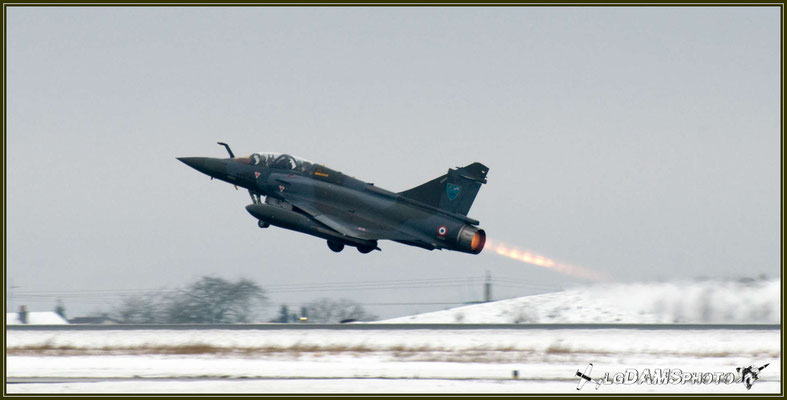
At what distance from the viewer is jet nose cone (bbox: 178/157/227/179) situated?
44.9 meters

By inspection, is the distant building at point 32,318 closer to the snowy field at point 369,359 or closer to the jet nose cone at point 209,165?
the snowy field at point 369,359

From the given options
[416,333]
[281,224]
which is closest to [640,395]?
[281,224]

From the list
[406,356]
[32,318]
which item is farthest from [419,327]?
[32,318]

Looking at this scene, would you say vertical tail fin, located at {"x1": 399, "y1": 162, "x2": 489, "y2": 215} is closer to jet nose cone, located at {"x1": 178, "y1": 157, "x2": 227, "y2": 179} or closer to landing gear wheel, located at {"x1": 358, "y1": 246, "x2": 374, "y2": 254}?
landing gear wheel, located at {"x1": 358, "y1": 246, "x2": 374, "y2": 254}

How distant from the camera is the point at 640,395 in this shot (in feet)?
103

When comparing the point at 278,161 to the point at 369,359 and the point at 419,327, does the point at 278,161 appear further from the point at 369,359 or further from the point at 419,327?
the point at 419,327

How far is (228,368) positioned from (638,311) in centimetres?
1980

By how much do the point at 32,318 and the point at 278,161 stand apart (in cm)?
3964

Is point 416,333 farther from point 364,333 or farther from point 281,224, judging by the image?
point 281,224

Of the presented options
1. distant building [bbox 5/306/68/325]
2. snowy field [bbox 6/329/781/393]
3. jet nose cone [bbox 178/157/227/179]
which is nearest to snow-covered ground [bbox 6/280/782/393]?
snowy field [bbox 6/329/781/393]

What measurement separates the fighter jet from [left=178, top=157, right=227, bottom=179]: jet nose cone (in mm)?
1049

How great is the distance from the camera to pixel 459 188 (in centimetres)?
4025

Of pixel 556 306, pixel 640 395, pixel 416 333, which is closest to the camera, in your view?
pixel 640 395

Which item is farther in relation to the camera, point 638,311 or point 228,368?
point 638,311
